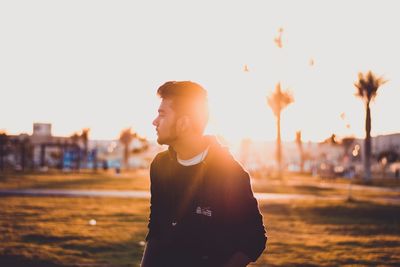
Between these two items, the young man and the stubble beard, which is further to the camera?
the stubble beard

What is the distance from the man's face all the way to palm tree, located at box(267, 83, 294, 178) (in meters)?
45.4

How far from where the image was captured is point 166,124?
3.11 metres

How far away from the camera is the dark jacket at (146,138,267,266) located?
2920 millimetres

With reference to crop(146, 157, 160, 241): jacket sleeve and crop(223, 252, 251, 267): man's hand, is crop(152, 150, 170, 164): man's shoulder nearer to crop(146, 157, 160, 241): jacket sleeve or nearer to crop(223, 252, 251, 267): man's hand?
crop(146, 157, 160, 241): jacket sleeve

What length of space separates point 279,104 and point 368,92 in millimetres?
8577

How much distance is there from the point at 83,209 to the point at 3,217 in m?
3.37

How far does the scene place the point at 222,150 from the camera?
3.09 m

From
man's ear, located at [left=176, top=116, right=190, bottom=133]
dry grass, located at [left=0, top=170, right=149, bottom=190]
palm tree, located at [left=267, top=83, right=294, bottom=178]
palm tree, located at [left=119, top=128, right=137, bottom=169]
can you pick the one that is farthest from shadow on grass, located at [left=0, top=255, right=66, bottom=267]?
palm tree, located at [left=119, top=128, right=137, bottom=169]

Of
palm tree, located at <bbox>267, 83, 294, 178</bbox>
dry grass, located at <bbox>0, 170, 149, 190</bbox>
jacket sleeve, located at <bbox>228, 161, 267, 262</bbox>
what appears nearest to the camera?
jacket sleeve, located at <bbox>228, 161, 267, 262</bbox>

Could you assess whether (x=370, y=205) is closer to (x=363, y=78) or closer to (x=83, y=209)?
(x=83, y=209)

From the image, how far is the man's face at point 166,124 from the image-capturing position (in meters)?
3.10

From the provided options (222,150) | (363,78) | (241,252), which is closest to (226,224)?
(241,252)

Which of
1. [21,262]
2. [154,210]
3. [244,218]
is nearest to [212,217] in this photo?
[244,218]

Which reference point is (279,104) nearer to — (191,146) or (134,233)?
(134,233)
